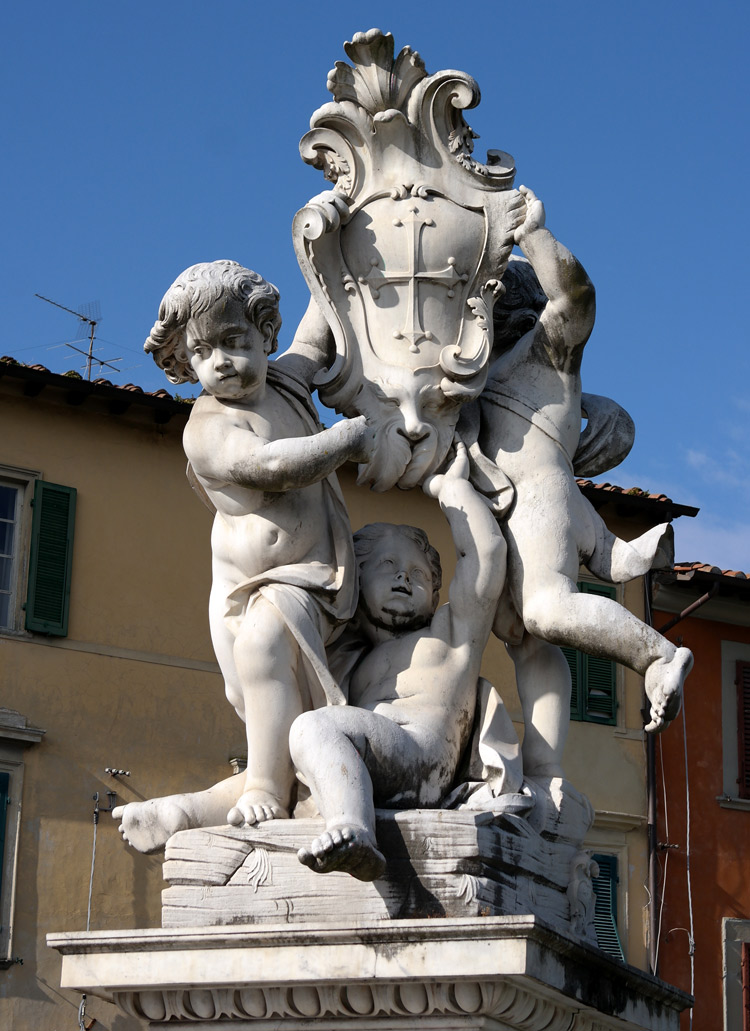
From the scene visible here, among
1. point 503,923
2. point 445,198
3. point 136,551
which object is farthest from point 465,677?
point 136,551

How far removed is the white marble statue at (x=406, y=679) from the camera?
6.26 metres

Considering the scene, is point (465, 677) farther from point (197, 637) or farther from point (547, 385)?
point (197, 637)

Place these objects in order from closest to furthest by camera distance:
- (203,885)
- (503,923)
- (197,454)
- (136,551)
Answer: (503,923) → (203,885) → (197,454) → (136,551)

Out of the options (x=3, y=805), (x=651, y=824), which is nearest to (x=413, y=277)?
(x=3, y=805)

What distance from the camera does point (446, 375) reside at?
289 inches

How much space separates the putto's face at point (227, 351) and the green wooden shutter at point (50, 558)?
13140 millimetres

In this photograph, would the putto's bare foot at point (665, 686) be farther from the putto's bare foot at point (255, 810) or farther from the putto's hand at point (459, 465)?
the putto's bare foot at point (255, 810)

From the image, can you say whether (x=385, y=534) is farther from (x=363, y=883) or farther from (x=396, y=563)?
(x=363, y=883)

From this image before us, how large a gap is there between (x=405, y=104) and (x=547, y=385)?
1113 millimetres

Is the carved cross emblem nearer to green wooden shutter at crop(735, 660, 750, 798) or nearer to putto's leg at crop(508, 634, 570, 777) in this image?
putto's leg at crop(508, 634, 570, 777)

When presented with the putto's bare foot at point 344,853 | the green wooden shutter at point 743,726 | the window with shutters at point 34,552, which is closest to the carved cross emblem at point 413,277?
the putto's bare foot at point 344,853

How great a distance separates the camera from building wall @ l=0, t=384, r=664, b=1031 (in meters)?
19.0

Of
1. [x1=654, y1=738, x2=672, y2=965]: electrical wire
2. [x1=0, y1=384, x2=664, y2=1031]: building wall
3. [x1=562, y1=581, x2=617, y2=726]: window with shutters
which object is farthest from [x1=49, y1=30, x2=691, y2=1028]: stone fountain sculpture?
[x1=654, y1=738, x2=672, y2=965]: electrical wire

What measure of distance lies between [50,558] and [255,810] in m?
13.8
